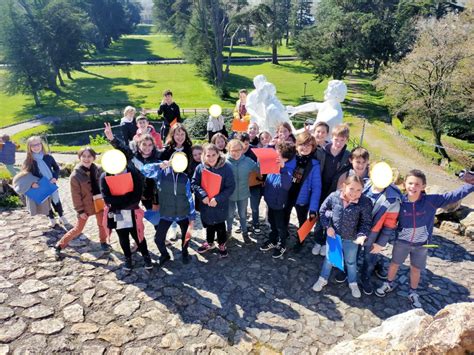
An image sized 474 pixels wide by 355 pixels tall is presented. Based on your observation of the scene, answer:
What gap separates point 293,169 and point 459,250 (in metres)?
3.39

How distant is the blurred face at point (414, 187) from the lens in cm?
403

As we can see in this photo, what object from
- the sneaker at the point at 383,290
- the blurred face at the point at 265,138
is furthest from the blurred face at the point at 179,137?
the sneaker at the point at 383,290

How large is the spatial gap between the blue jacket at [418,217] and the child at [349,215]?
1.46ft

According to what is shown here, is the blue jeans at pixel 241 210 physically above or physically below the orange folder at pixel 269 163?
below

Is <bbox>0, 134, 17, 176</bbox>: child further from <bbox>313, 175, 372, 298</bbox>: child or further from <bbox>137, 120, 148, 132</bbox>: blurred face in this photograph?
<bbox>313, 175, 372, 298</bbox>: child

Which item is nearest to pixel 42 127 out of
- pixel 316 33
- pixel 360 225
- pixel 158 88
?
pixel 158 88

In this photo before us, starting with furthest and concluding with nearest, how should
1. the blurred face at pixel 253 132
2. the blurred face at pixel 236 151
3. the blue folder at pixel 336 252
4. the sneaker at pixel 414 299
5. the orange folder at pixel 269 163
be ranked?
the blurred face at pixel 253 132
the blurred face at pixel 236 151
the orange folder at pixel 269 163
the sneaker at pixel 414 299
the blue folder at pixel 336 252

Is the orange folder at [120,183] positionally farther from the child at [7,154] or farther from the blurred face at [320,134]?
the child at [7,154]

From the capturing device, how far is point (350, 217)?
4.22 metres

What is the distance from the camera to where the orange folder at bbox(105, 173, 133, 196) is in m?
4.46

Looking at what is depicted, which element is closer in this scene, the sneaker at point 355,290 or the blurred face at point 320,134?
the sneaker at point 355,290

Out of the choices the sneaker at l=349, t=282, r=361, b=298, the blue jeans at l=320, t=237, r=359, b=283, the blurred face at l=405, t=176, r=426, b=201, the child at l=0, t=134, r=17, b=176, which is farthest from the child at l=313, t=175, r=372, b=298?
the child at l=0, t=134, r=17, b=176

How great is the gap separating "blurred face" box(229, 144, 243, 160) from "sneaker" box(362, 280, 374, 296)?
252cm

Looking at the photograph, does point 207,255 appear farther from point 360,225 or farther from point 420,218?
point 420,218
